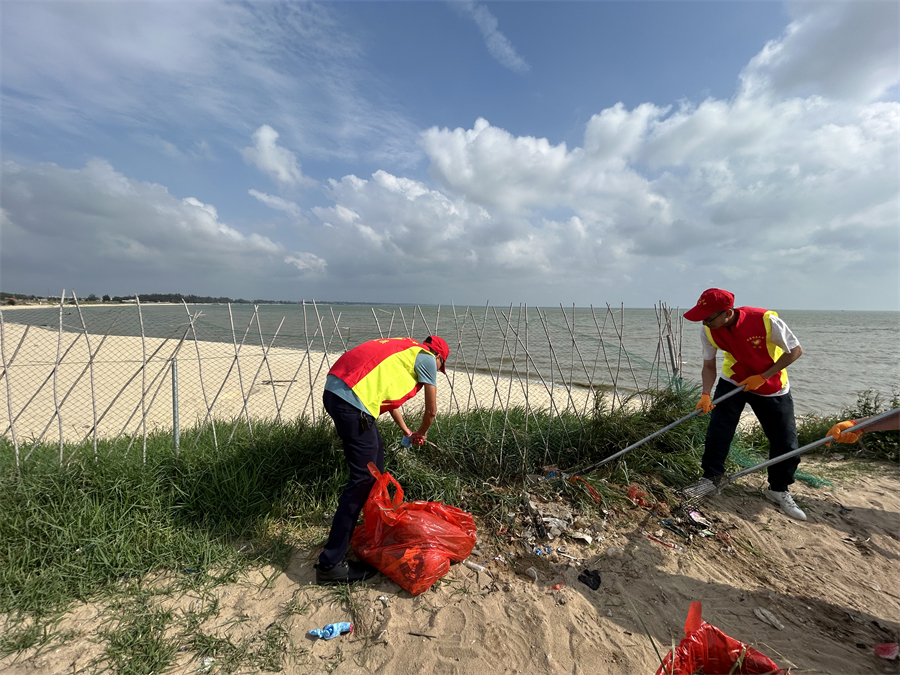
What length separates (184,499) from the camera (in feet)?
9.64

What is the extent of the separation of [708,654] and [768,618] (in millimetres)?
748

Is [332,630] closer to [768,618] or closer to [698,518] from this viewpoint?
[768,618]

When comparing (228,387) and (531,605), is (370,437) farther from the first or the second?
(228,387)

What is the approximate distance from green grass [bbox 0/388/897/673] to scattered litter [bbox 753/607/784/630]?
1.12 metres

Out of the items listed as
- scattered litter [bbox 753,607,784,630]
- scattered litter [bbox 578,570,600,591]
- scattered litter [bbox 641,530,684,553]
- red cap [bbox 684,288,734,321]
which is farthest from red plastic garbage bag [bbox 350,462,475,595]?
red cap [bbox 684,288,734,321]

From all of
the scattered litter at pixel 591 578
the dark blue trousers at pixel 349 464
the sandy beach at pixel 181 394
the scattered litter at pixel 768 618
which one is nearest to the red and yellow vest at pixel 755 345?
the sandy beach at pixel 181 394

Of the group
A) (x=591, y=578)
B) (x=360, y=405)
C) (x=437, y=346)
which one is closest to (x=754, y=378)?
(x=591, y=578)

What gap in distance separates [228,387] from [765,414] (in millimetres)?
9518

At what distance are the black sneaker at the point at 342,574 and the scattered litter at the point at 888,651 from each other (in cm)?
278

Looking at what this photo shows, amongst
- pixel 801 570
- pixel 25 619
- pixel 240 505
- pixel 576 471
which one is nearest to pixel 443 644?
pixel 240 505

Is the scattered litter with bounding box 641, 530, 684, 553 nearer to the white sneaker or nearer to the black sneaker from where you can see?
the white sneaker

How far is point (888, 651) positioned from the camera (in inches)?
81.7

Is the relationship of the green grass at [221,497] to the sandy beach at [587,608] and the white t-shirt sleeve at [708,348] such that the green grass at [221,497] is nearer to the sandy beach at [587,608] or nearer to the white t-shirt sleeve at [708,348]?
the sandy beach at [587,608]

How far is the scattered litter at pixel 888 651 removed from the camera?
6.74ft
